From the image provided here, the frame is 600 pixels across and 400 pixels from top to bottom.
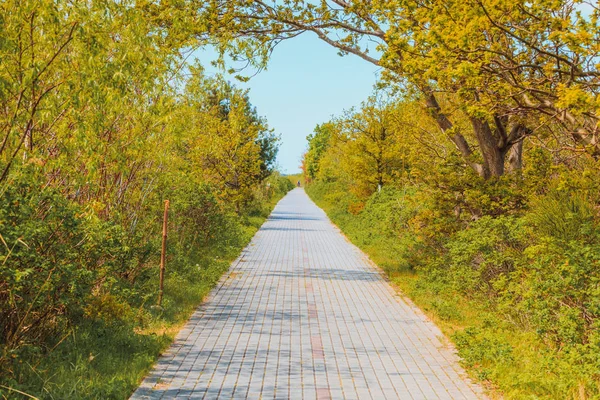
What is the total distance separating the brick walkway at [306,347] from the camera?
23.0ft

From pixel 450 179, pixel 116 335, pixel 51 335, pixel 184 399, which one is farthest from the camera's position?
pixel 450 179

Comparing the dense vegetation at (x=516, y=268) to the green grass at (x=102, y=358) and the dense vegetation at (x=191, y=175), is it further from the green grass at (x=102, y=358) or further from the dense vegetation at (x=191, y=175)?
the green grass at (x=102, y=358)

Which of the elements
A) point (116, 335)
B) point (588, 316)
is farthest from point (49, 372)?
point (588, 316)

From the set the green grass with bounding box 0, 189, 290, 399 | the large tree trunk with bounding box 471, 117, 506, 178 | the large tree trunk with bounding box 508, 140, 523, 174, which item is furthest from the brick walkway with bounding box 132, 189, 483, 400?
the large tree trunk with bounding box 508, 140, 523, 174

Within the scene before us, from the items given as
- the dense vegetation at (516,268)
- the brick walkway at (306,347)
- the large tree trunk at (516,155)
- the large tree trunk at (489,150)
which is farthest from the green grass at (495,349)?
the large tree trunk at (516,155)

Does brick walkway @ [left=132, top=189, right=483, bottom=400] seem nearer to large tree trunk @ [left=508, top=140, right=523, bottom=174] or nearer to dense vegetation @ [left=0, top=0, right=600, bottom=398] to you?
dense vegetation @ [left=0, top=0, right=600, bottom=398]

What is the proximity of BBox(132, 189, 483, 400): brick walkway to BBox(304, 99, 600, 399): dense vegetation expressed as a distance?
22.4 inches

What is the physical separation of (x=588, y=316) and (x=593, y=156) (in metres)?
3.30

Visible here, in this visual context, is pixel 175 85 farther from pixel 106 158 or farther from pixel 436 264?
pixel 436 264

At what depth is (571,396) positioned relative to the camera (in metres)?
6.64

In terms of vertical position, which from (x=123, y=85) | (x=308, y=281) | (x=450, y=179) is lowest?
(x=308, y=281)

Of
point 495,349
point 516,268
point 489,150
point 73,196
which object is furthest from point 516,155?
point 73,196

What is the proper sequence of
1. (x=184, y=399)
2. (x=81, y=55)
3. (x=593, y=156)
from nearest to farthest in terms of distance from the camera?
(x=184, y=399) → (x=81, y=55) → (x=593, y=156)

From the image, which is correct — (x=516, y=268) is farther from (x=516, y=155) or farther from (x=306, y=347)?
(x=516, y=155)
